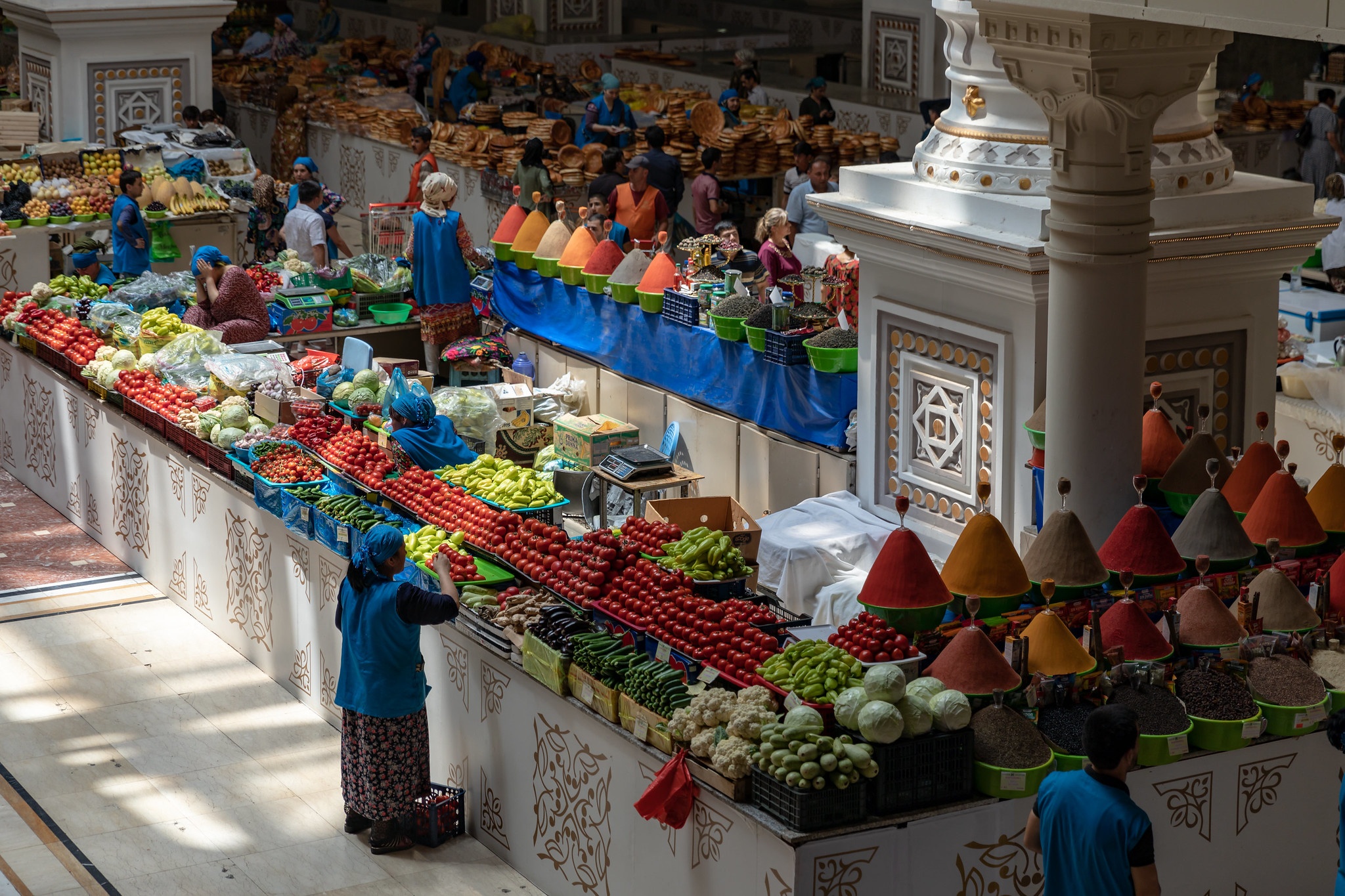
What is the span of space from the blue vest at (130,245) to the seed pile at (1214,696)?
9.16 m

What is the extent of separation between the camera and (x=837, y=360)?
926 cm

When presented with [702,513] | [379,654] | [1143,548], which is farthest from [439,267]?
[1143,548]

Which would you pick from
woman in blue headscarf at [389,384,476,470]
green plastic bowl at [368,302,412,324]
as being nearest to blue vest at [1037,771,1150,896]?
woman in blue headscarf at [389,384,476,470]

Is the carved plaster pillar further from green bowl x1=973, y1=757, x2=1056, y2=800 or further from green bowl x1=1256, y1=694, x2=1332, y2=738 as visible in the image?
green bowl x1=973, y1=757, x2=1056, y2=800

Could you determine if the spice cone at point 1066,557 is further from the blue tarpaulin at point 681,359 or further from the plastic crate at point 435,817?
the blue tarpaulin at point 681,359

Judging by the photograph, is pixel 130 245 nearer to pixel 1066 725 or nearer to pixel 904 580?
pixel 904 580

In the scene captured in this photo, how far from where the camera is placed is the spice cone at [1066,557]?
649 centimetres

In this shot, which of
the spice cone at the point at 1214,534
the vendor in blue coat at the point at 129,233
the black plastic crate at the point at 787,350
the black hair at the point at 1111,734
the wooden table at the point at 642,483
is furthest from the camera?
the vendor in blue coat at the point at 129,233

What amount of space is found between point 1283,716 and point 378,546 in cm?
316

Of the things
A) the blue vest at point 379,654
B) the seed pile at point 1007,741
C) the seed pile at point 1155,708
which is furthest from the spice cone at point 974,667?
the blue vest at point 379,654

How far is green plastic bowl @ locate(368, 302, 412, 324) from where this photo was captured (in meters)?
12.1

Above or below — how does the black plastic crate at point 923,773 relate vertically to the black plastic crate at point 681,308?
below

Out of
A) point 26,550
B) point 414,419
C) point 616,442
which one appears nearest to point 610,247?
point 616,442

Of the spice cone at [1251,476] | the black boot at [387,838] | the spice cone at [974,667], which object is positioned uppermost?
the spice cone at [1251,476]
